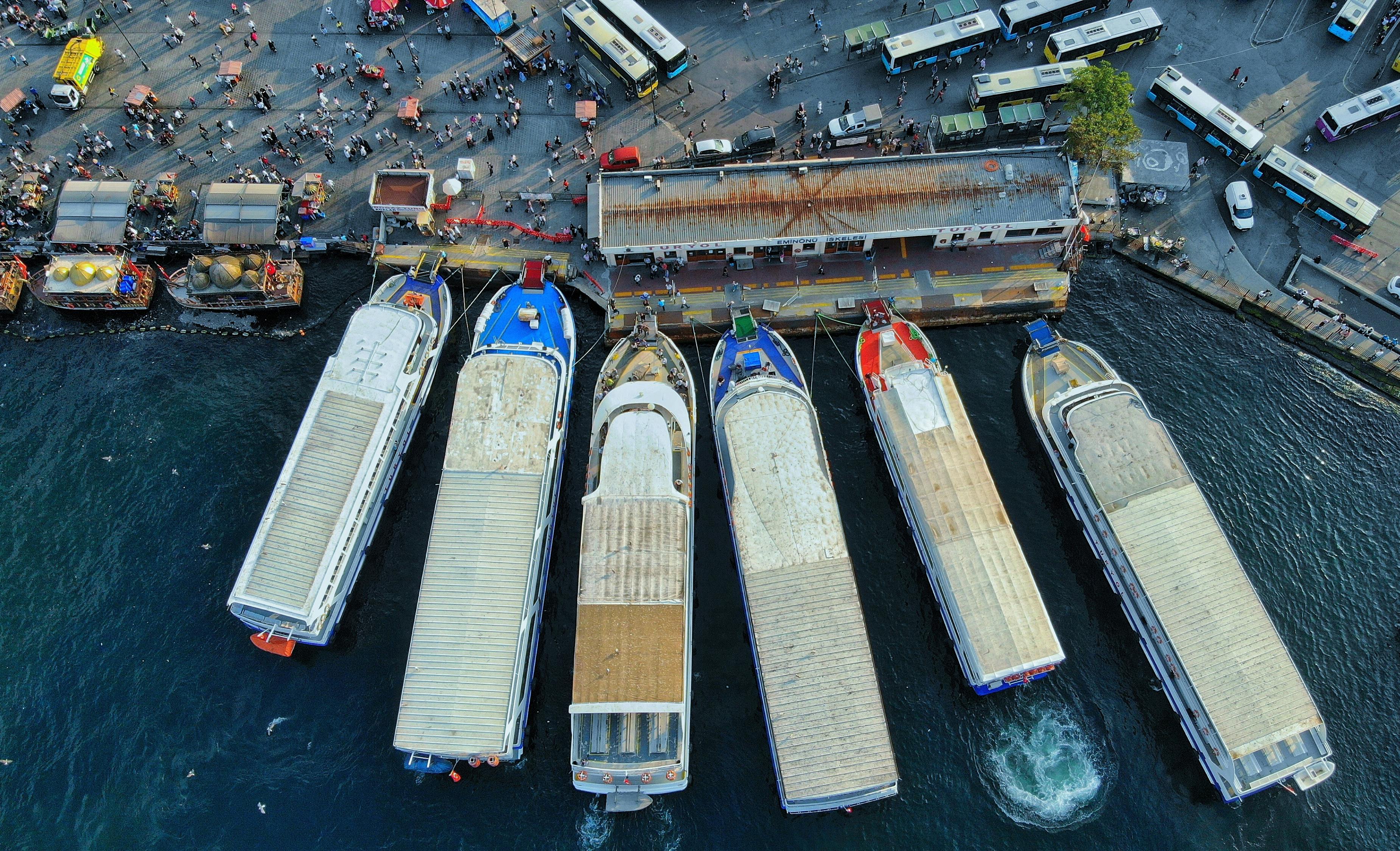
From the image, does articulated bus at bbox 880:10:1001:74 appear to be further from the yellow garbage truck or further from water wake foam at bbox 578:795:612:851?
the yellow garbage truck

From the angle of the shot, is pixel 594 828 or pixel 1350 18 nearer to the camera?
pixel 594 828

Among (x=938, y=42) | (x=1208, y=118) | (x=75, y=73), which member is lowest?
(x=1208, y=118)

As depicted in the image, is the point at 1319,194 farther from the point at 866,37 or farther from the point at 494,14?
the point at 494,14

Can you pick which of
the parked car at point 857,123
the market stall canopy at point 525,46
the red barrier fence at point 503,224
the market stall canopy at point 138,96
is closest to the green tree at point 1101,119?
the parked car at point 857,123

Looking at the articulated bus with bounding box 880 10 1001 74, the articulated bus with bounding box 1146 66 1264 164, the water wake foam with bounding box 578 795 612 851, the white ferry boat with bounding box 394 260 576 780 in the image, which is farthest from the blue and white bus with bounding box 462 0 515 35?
the water wake foam with bounding box 578 795 612 851

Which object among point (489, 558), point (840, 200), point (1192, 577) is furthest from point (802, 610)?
point (840, 200)

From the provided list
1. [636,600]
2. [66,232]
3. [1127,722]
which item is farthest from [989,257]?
[66,232]

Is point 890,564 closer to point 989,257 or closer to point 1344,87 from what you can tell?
point 989,257
